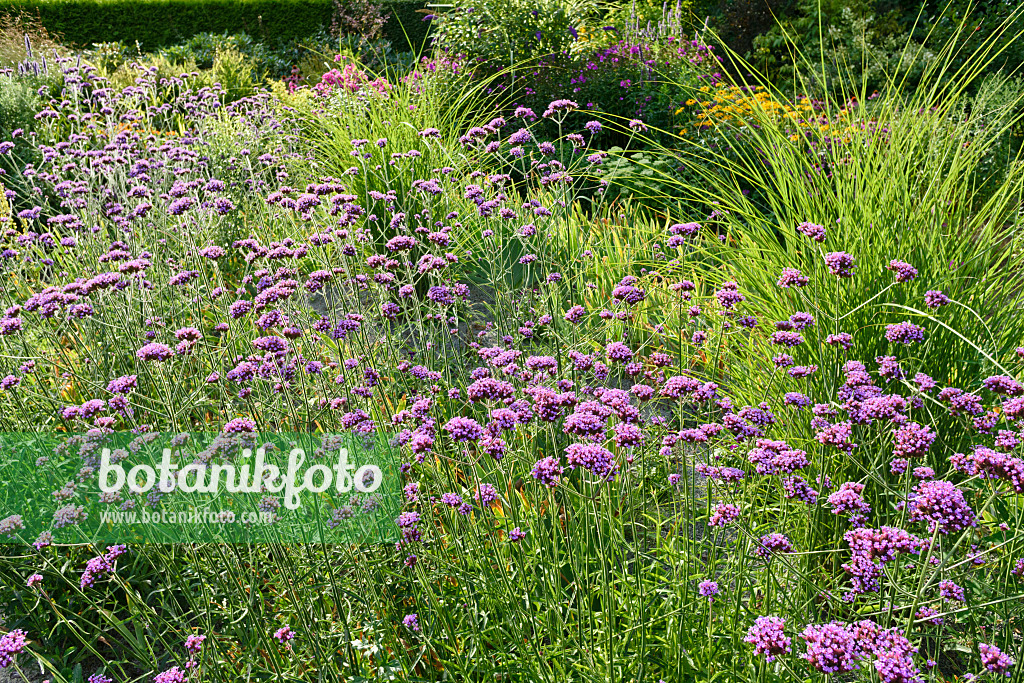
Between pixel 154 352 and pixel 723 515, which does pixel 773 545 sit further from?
pixel 154 352

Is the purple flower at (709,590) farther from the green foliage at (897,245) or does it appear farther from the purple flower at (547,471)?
the green foliage at (897,245)

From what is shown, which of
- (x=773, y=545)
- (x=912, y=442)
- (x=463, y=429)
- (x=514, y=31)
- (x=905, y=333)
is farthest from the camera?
(x=514, y=31)

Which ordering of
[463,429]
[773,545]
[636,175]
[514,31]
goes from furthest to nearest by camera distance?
[514,31], [636,175], [463,429], [773,545]

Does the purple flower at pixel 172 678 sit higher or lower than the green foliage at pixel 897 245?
lower

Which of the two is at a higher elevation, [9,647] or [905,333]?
[905,333]

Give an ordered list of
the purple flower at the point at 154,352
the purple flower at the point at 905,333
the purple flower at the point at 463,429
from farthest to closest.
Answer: the purple flower at the point at 154,352 < the purple flower at the point at 905,333 < the purple flower at the point at 463,429

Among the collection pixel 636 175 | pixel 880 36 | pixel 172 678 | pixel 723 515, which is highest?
A: pixel 880 36

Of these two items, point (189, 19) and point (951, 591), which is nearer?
point (951, 591)

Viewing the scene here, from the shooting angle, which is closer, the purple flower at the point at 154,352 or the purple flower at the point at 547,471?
the purple flower at the point at 547,471

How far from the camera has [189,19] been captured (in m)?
18.5

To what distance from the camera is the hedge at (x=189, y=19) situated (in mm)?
17328

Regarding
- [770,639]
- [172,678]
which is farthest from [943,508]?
[172,678]

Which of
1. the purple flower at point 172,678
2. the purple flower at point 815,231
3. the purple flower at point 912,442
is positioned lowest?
the purple flower at point 172,678

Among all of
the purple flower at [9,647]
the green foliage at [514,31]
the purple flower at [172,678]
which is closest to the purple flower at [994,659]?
the purple flower at [172,678]
